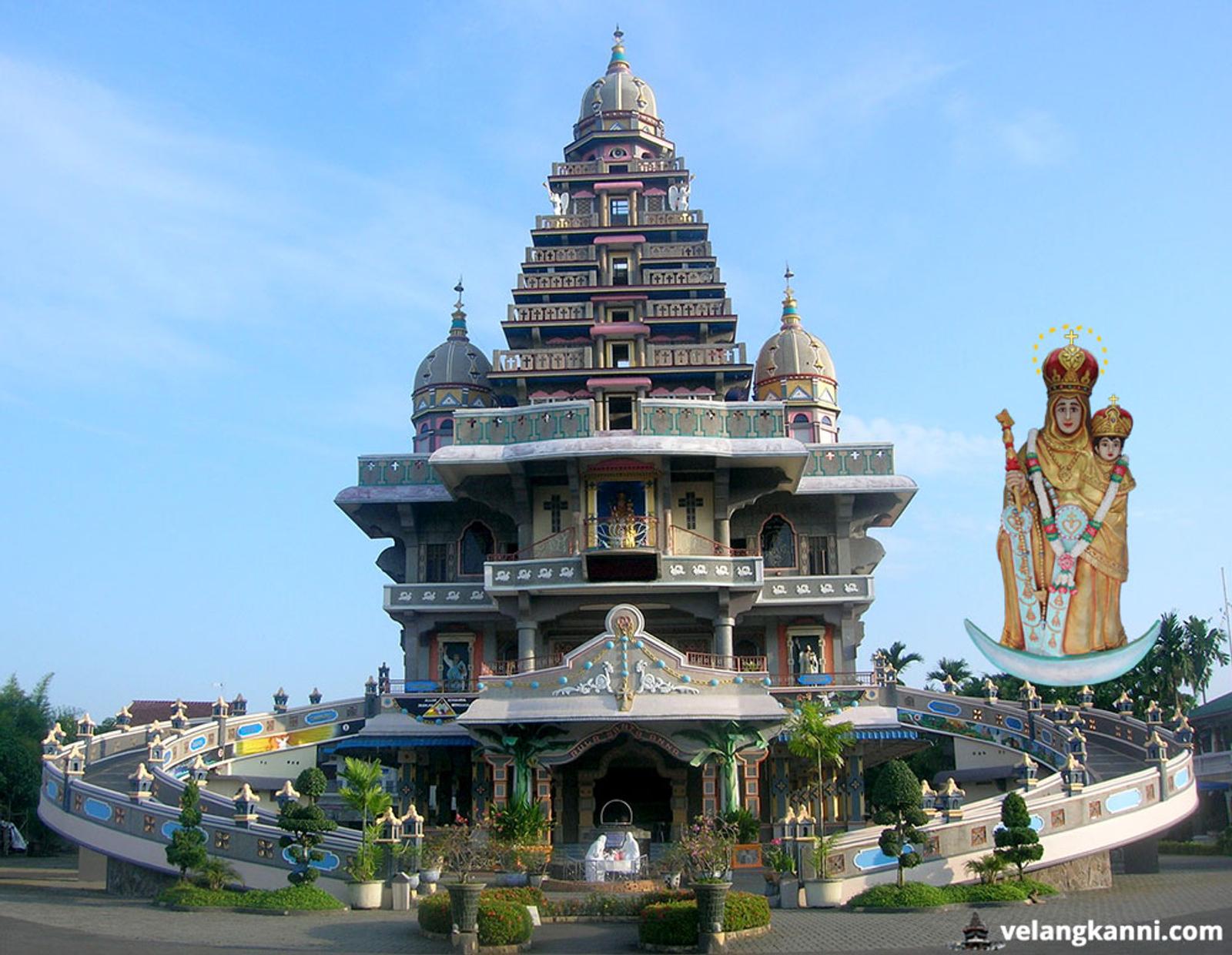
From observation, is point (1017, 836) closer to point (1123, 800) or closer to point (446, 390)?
point (1123, 800)

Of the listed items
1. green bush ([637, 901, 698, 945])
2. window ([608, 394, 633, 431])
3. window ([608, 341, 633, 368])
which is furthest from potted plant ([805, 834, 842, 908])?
window ([608, 341, 633, 368])

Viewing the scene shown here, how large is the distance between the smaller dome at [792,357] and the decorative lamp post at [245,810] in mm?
23692

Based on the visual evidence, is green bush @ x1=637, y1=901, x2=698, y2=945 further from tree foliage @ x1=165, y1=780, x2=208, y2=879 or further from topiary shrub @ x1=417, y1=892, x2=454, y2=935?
tree foliage @ x1=165, y1=780, x2=208, y2=879

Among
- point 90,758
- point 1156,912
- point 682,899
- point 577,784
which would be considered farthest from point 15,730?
point 1156,912

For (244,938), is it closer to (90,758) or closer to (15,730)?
(90,758)

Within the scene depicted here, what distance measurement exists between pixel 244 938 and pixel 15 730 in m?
36.0

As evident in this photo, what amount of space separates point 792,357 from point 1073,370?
10458mm

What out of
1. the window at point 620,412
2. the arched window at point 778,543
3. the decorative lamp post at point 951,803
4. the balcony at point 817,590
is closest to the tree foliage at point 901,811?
the decorative lamp post at point 951,803

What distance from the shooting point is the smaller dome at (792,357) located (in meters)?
44.0

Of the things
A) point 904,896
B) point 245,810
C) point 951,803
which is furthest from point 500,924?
point 951,803

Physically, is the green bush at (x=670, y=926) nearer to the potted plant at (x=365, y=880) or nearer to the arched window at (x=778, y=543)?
the potted plant at (x=365, y=880)

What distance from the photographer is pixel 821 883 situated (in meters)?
25.1

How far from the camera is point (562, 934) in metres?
21.5

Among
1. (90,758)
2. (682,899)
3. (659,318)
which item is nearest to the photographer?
(682,899)
